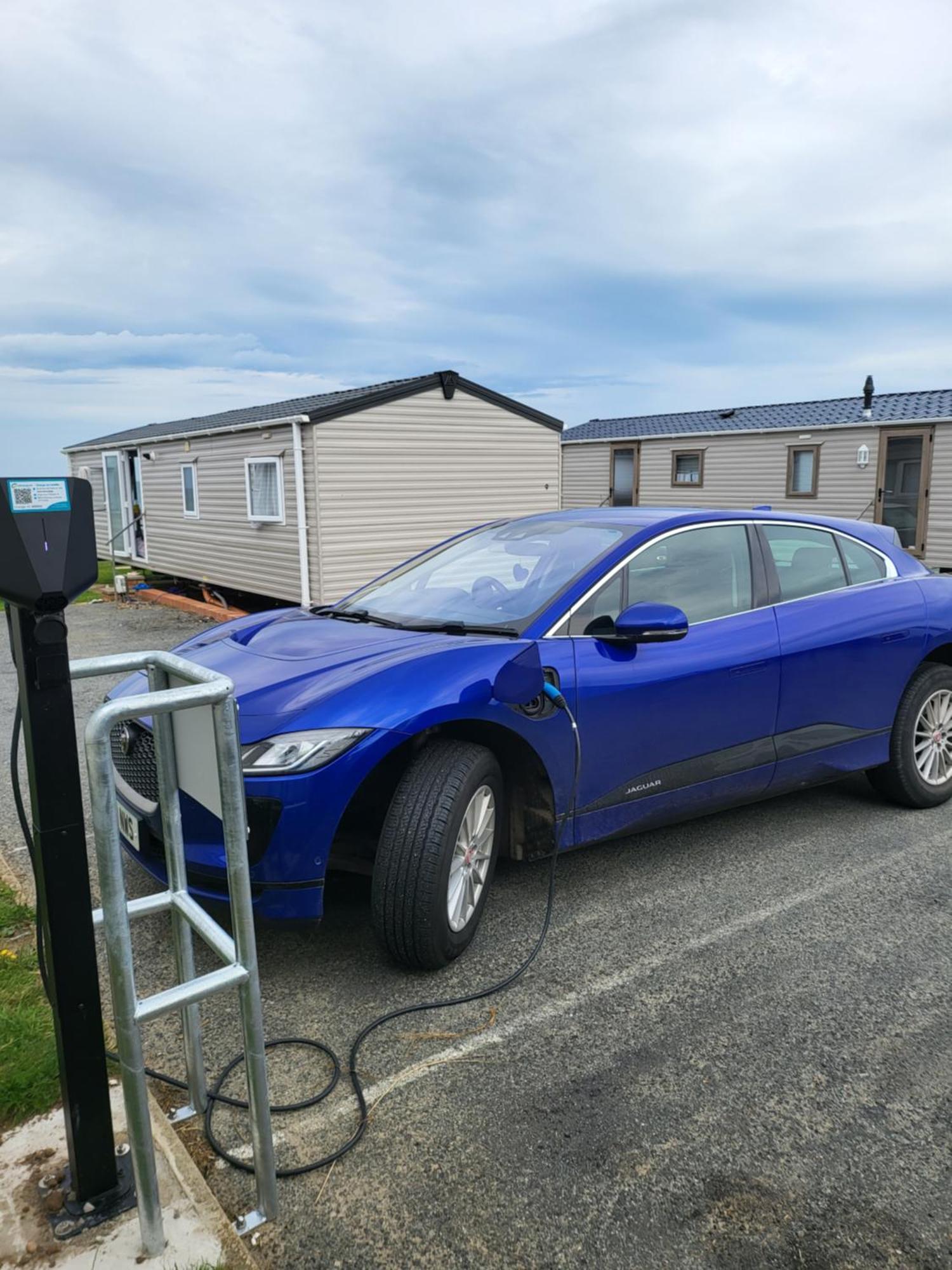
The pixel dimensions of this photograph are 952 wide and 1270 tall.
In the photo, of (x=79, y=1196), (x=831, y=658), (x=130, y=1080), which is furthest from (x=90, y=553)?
(x=831, y=658)

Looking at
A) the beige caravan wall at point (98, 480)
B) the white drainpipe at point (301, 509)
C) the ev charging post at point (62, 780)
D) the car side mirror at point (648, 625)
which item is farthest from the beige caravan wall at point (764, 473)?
the ev charging post at point (62, 780)

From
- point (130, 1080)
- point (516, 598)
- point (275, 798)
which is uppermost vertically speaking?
point (516, 598)

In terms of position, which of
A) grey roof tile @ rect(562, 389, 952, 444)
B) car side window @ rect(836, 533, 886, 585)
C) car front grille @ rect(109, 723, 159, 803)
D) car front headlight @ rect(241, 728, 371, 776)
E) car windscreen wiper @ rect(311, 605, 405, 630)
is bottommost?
car front grille @ rect(109, 723, 159, 803)

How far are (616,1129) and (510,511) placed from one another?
12.6m

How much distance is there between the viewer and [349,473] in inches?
490

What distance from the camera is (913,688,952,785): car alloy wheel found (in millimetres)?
4793

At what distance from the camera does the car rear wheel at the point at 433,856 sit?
9.74ft

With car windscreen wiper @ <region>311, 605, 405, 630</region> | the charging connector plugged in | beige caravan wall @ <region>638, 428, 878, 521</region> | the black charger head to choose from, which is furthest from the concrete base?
beige caravan wall @ <region>638, 428, 878, 521</region>

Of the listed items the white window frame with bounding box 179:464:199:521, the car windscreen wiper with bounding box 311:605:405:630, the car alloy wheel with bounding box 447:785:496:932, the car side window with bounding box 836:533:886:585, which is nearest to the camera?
the car alloy wheel with bounding box 447:785:496:932

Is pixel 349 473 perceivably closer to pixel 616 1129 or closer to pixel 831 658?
pixel 831 658

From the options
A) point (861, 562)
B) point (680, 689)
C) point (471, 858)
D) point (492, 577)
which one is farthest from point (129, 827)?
point (861, 562)

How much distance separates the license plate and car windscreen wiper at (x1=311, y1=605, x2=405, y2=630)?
122 centimetres

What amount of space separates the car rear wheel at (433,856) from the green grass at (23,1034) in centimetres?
101

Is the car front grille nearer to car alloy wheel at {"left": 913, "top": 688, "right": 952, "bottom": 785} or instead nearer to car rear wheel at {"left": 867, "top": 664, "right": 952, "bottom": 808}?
car rear wheel at {"left": 867, "top": 664, "right": 952, "bottom": 808}
